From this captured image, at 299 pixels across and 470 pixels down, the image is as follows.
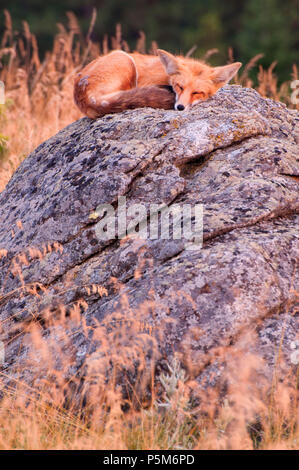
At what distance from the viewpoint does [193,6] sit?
2730 centimetres

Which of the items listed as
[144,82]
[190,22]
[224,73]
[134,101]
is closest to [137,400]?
[134,101]

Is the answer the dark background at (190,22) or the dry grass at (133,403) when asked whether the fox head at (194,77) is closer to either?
the dry grass at (133,403)

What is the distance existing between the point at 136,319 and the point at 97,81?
2.63 m

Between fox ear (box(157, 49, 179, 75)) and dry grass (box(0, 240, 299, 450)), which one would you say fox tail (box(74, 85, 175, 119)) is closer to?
fox ear (box(157, 49, 179, 75))

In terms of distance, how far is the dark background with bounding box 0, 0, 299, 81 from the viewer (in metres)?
22.2

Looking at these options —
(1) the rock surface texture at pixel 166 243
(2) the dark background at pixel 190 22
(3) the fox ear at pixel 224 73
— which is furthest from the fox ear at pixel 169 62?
(2) the dark background at pixel 190 22

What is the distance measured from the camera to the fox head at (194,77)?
4684mm

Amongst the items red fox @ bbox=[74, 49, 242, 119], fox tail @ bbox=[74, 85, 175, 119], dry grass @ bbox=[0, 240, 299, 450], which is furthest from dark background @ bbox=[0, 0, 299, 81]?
dry grass @ bbox=[0, 240, 299, 450]

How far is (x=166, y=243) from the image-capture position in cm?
332

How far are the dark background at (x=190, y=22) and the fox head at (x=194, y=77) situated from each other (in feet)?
54.4

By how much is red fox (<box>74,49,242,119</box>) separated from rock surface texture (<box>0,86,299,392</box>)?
190 millimetres

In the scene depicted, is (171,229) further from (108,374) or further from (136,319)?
(108,374)

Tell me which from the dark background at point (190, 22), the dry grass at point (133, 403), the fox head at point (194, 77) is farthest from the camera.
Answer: the dark background at point (190, 22)

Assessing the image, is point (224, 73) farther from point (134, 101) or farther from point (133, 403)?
point (133, 403)
